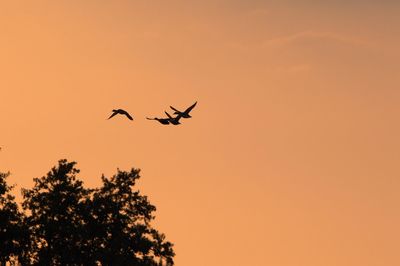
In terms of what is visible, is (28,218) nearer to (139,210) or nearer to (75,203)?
(75,203)

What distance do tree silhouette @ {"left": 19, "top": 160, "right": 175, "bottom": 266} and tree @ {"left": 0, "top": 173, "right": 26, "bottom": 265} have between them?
85 centimetres

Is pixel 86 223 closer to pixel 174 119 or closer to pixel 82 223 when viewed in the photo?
pixel 82 223

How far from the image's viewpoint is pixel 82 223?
7712 centimetres

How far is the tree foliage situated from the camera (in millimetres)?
75938

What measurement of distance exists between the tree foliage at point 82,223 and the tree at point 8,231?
167 millimetres

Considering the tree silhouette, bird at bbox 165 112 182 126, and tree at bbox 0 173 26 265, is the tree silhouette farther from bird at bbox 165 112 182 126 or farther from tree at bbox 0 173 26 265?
bird at bbox 165 112 182 126

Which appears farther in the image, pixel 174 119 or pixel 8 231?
pixel 8 231

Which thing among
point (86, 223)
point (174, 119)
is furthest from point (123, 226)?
point (174, 119)

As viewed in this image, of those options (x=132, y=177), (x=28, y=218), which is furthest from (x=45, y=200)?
(x=132, y=177)

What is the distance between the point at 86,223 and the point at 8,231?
633cm

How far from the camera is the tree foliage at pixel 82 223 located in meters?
75.9

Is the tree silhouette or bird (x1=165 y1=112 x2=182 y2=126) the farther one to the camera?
Result: the tree silhouette

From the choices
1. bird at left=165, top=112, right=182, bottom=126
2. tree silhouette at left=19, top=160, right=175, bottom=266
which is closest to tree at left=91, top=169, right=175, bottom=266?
tree silhouette at left=19, top=160, right=175, bottom=266

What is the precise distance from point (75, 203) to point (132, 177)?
5133mm
